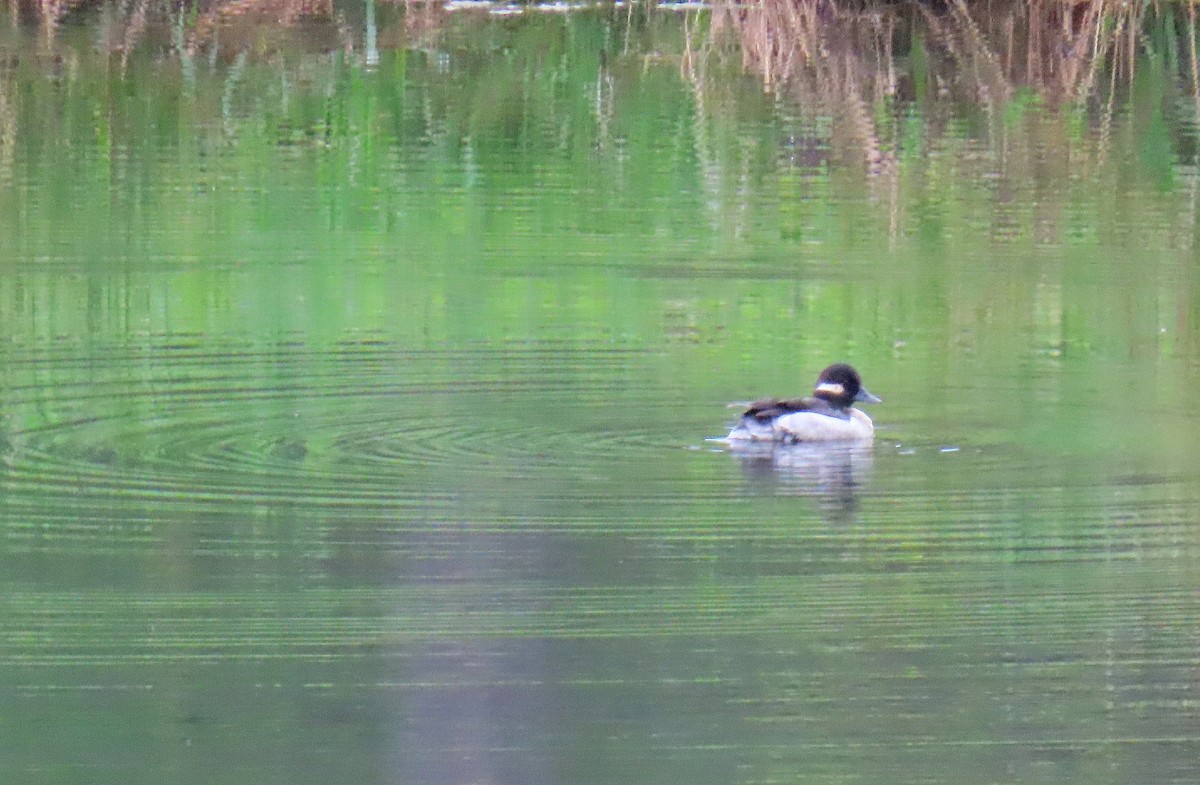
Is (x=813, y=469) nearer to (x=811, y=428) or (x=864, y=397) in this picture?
(x=811, y=428)

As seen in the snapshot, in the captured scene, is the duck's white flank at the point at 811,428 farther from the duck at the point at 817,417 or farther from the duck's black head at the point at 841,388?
the duck's black head at the point at 841,388

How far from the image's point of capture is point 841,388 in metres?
10.3

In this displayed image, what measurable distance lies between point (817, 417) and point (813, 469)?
540 mm

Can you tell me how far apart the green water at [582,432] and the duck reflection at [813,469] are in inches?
1.2

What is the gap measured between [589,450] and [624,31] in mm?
13119

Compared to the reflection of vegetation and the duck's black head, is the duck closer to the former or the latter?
the duck's black head

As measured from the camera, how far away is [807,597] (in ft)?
23.9

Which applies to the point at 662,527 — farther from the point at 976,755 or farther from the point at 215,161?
the point at 215,161

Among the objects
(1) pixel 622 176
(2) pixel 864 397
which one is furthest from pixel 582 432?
(1) pixel 622 176

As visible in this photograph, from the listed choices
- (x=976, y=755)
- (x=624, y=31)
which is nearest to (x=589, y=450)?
(x=976, y=755)

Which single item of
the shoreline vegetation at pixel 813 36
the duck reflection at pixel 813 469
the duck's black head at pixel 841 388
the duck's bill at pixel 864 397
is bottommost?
the duck reflection at pixel 813 469

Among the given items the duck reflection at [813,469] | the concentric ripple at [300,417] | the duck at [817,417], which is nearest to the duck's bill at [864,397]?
the duck at [817,417]

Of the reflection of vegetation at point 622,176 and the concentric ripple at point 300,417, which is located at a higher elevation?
the reflection of vegetation at point 622,176

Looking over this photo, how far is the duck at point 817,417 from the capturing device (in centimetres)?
975
